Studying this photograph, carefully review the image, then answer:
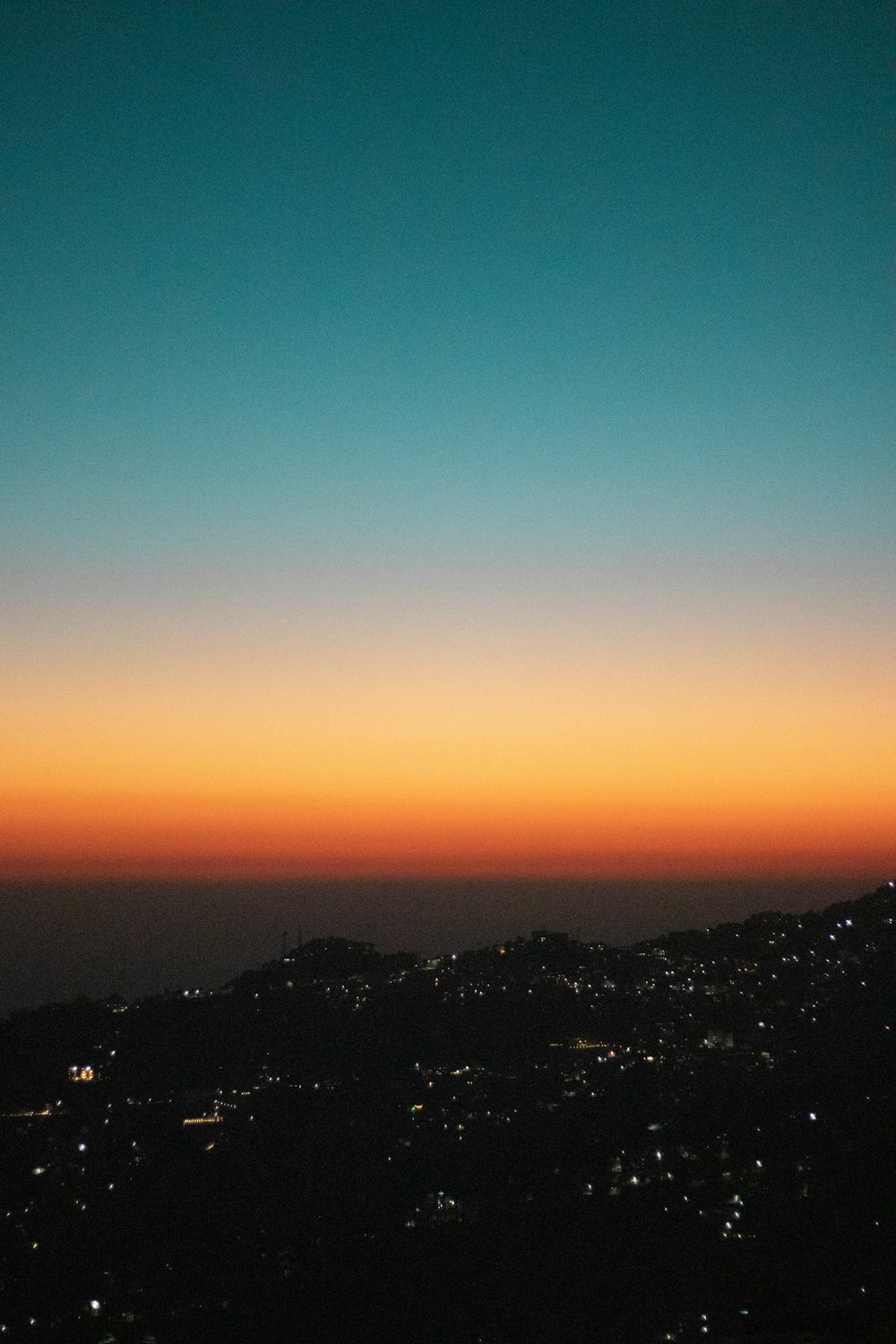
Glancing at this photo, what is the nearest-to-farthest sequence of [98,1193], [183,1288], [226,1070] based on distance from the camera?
1. [183,1288]
2. [98,1193]
3. [226,1070]

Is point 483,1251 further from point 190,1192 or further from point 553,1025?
point 553,1025

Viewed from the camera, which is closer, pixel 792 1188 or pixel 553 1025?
pixel 792 1188

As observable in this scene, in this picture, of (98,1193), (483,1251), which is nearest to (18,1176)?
(98,1193)

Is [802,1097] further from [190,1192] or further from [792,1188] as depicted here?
[190,1192]

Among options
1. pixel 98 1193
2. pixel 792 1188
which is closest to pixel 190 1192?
pixel 98 1193

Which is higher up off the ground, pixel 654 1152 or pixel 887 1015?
pixel 887 1015

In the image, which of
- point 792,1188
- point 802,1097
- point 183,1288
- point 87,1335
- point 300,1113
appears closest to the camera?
point 87,1335

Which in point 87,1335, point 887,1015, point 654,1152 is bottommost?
point 87,1335
